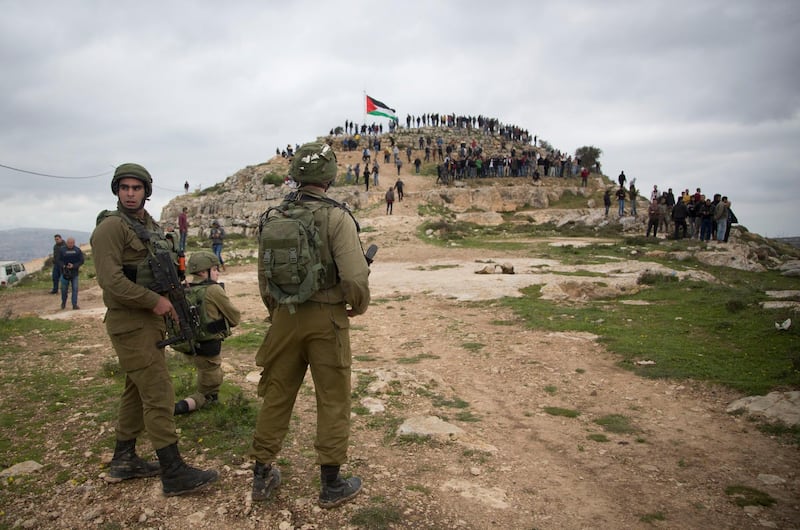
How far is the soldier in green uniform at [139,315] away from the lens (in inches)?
122

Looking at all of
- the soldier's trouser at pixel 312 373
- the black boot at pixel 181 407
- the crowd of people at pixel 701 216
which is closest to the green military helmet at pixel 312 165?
the soldier's trouser at pixel 312 373

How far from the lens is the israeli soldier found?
13.8 feet

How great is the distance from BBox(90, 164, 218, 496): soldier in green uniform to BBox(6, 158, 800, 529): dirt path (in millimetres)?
311

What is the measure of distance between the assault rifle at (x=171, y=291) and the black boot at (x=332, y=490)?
4.56ft

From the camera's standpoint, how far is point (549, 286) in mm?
10945

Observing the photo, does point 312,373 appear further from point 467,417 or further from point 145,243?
point 467,417

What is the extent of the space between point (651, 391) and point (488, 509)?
323 centimetres

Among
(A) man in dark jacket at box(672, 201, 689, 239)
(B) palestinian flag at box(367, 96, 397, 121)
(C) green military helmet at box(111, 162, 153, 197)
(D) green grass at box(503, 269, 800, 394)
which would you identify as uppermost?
(B) palestinian flag at box(367, 96, 397, 121)

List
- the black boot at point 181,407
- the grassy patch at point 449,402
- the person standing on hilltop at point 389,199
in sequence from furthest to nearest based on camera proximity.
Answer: the person standing on hilltop at point 389,199 < the grassy patch at point 449,402 < the black boot at point 181,407

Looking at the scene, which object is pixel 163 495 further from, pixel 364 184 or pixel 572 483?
pixel 364 184

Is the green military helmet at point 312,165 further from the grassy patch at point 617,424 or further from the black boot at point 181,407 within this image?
the grassy patch at point 617,424

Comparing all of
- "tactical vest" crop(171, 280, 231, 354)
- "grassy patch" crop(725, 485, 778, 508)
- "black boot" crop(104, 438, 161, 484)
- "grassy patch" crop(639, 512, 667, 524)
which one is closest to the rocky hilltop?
"grassy patch" crop(725, 485, 778, 508)

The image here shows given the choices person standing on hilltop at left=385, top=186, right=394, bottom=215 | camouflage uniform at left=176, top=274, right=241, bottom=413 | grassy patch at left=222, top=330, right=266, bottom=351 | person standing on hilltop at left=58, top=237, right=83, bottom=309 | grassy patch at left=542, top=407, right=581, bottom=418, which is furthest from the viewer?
person standing on hilltop at left=385, top=186, right=394, bottom=215

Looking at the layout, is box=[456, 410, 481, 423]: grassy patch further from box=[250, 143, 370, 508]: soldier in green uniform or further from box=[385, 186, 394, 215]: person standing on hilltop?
box=[385, 186, 394, 215]: person standing on hilltop
